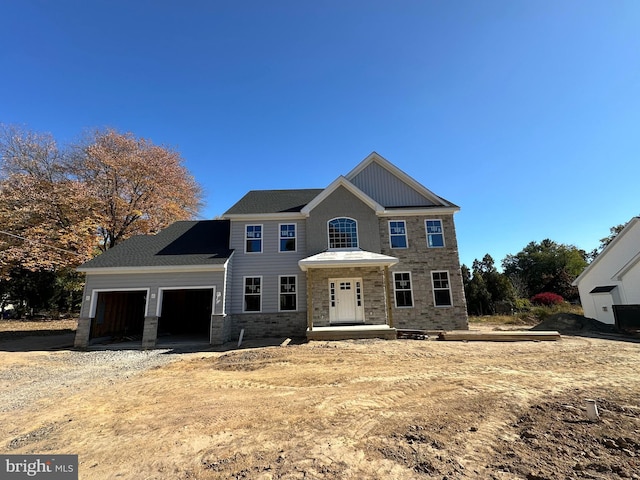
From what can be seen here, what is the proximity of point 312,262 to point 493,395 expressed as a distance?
28.5 feet

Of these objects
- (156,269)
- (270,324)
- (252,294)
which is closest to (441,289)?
(270,324)

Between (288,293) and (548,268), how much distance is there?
3372 cm

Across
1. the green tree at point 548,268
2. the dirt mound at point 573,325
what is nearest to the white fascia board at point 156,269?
the dirt mound at point 573,325

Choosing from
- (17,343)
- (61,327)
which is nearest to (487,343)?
(17,343)

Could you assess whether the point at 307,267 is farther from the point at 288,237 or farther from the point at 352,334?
the point at 352,334

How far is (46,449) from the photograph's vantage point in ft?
12.8

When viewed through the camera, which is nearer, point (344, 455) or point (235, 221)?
point (344, 455)


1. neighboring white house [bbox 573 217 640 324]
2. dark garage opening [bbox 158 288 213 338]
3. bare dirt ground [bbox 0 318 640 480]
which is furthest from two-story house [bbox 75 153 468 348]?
neighboring white house [bbox 573 217 640 324]

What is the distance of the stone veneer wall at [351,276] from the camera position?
14.2m

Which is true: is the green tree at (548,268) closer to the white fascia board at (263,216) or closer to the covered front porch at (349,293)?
the covered front porch at (349,293)

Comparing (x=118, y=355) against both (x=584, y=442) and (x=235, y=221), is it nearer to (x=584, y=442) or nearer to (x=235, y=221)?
(x=235, y=221)

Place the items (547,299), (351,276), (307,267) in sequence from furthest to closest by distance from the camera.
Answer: (547,299) < (351,276) < (307,267)

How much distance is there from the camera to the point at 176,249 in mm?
14633

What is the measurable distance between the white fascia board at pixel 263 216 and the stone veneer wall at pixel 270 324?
4.83 m
